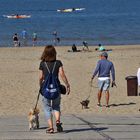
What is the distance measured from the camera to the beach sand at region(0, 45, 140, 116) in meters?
15.2

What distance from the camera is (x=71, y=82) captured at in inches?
850

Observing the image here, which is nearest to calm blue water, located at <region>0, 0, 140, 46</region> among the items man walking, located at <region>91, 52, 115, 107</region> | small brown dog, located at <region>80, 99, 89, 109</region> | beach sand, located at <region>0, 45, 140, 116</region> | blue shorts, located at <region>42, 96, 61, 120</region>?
beach sand, located at <region>0, 45, 140, 116</region>

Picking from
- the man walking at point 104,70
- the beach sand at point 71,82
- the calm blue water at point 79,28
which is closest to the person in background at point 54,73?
the beach sand at point 71,82

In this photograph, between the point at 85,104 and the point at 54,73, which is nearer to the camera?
the point at 54,73

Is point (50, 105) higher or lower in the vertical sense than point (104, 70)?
lower

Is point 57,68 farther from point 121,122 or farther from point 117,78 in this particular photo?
point 117,78

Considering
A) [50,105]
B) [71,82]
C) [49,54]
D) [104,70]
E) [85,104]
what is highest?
[49,54]

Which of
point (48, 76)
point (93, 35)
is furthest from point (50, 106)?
point (93, 35)

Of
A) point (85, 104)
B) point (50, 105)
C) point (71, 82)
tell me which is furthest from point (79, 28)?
point (50, 105)

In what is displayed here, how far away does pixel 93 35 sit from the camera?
58125 millimetres

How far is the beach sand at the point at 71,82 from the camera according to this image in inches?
600

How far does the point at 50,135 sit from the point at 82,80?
13075 mm

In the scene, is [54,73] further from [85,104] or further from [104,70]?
[85,104]

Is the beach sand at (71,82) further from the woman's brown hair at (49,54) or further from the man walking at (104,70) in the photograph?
the woman's brown hair at (49,54)
